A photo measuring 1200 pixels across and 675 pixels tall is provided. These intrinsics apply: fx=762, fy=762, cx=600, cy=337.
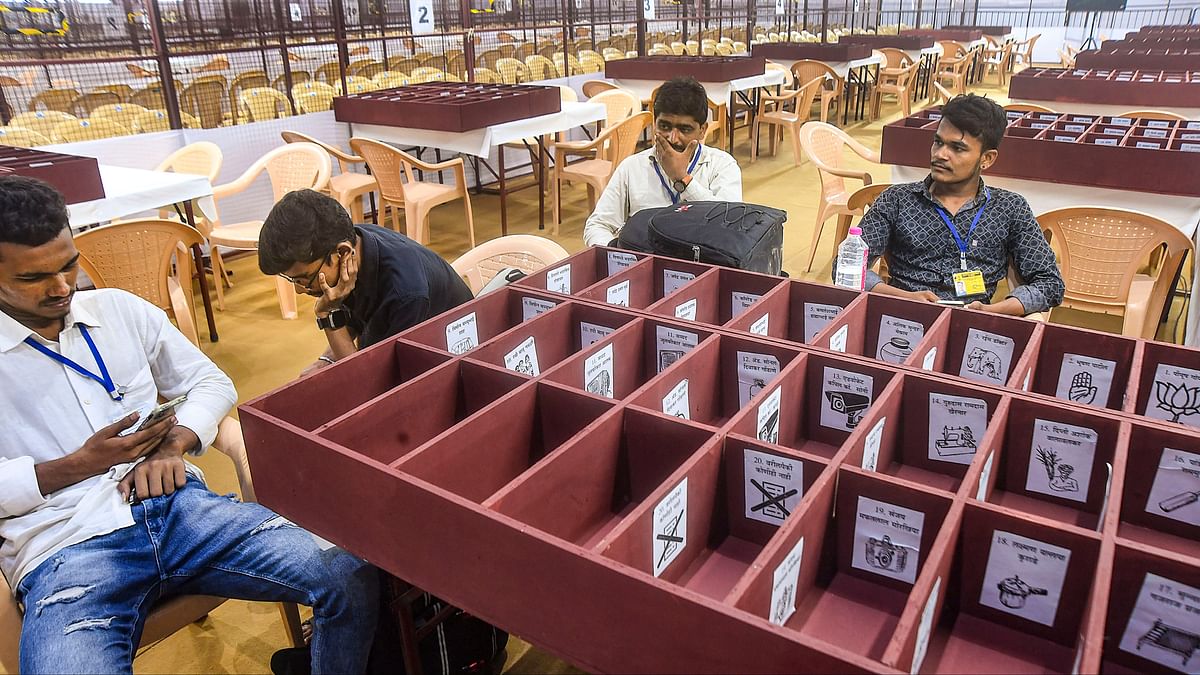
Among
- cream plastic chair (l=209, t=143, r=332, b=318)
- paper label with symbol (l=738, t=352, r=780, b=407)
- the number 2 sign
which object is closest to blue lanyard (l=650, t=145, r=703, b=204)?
paper label with symbol (l=738, t=352, r=780, b=407)

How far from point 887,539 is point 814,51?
8.69 m

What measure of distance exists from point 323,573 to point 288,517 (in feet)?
0.62

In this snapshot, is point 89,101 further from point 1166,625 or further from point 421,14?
point 1166,625

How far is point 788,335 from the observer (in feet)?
5.90

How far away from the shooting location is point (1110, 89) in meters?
5.04

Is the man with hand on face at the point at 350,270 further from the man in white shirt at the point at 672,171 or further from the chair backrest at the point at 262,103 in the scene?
the chair backrest at the point at 262,103

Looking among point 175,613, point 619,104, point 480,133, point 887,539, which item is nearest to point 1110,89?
point 619,104

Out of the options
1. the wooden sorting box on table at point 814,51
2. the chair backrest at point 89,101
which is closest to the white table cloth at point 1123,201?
the wooden sorting box on table at point 814,51

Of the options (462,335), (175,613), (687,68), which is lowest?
(175,613)

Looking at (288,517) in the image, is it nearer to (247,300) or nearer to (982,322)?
(982,322)

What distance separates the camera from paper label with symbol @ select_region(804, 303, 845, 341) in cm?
173

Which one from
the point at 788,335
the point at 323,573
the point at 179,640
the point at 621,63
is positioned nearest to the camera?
the point at 323,573

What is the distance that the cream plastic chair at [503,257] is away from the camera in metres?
2.44

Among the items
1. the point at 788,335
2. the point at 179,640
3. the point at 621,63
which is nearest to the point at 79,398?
the point at 179,640
